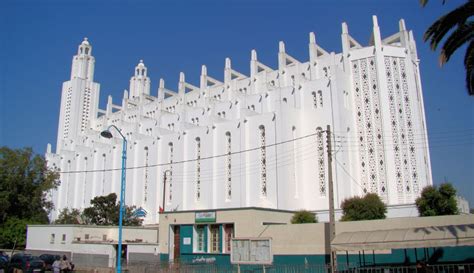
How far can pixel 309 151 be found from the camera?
147 ft

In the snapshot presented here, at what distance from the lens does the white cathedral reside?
141 ft

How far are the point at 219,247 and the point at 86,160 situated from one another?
46821mm

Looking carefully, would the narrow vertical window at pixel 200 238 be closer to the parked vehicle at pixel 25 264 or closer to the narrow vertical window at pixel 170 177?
the parked vehicle at pixel 25 264

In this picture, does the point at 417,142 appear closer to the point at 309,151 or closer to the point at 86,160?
the point at 309,151

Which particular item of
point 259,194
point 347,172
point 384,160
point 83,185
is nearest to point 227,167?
point 259,194

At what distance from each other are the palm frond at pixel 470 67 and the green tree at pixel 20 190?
43188 millimetres

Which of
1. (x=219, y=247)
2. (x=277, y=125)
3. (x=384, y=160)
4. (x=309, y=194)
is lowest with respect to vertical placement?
(x=219, y=247)

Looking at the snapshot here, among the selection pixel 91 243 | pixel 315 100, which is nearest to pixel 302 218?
pixel 91 243

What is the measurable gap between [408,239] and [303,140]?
91.3 ft

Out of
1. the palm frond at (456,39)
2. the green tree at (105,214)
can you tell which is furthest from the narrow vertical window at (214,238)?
the green tree at (105,214)

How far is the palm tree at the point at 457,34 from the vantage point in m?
15.4

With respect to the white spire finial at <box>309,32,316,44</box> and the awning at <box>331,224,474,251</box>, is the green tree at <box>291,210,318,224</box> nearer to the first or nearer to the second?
the awning at <box>331,224,474,251</box>

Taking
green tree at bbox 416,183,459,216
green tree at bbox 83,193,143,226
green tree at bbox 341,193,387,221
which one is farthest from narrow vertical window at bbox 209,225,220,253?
green tree at bbox 83,193,143,226

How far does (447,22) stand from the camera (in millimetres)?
15594
